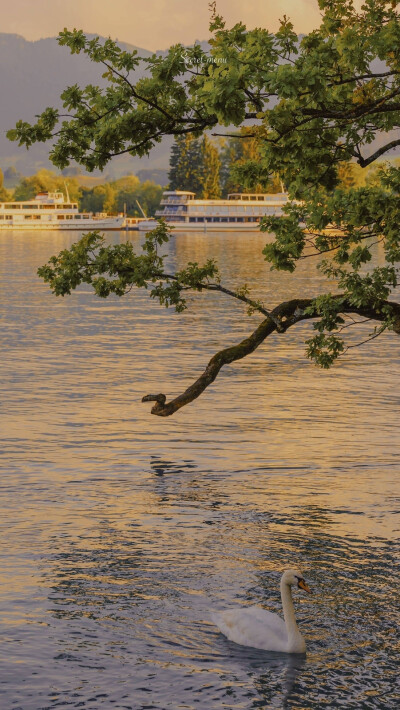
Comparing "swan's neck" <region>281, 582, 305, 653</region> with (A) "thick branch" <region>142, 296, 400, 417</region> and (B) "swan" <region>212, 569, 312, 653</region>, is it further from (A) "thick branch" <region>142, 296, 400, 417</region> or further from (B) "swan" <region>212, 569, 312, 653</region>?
(A) "thick branch" <region>142, 296, 400, 417</region>

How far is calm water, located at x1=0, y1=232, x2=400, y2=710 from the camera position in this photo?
17125mm

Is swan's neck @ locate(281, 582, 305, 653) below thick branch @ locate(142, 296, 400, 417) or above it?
below

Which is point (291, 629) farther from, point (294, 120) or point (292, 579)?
point (294, 120)

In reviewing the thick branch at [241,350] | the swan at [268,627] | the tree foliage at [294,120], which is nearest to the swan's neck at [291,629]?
the swan at [268,627]

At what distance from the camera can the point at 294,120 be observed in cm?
2030

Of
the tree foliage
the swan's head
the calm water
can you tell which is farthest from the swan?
the tree foliage

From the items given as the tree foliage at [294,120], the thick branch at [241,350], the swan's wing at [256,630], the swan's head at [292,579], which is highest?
the tree foliage at [294,120]

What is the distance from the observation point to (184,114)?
76.7 feet

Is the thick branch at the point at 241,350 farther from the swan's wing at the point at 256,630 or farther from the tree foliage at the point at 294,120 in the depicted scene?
the swan's wing at the point at 256,630

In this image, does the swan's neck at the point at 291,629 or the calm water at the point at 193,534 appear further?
the swan's neck at the point at 291,629

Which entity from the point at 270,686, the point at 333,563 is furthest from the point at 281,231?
the point at 270,686

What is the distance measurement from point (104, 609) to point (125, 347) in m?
38.5

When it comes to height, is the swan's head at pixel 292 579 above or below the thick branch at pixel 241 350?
below

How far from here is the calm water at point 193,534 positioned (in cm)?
1712
